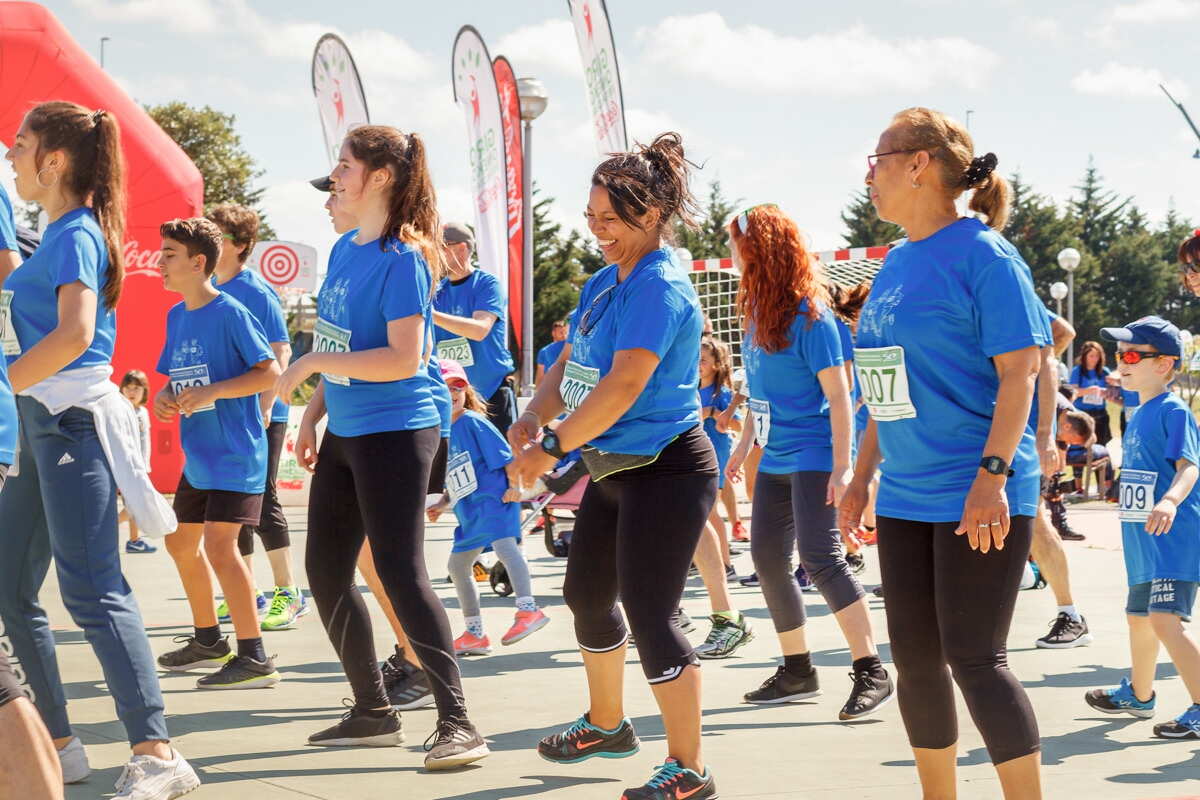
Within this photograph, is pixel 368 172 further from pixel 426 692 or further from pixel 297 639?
pixel 297 639

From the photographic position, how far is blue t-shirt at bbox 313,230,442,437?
3926 mm

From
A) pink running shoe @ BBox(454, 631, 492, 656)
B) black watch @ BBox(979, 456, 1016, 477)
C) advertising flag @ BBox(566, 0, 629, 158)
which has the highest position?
advertising flag @ BBox(566, 0, 629, 158)

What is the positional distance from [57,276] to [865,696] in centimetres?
310

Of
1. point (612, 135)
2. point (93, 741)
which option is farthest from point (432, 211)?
point (612, 135)

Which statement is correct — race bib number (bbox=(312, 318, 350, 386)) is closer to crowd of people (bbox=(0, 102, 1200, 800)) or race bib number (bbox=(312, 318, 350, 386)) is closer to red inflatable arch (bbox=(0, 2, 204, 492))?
crowd of people (bbox=(0, 102, 1200, 800))

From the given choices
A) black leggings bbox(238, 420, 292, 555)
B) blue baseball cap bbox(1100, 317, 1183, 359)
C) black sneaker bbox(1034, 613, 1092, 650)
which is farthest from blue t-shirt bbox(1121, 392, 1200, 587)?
black leggings bbox(238, 420, 292, 555)

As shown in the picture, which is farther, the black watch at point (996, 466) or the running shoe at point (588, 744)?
the running shoe at point (588, 744)

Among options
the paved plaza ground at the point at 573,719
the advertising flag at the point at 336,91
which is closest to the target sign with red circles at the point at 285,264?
the advertising flag at the point at 336,91

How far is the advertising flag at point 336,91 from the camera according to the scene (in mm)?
17078

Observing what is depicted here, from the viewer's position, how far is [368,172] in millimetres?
4055

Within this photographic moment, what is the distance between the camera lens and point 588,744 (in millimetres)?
3783

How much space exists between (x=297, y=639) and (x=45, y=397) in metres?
3.21

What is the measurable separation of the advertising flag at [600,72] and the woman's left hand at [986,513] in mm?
12675

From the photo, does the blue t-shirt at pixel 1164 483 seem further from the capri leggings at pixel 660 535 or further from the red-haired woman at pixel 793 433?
the capri leggings at pixel 660 535
